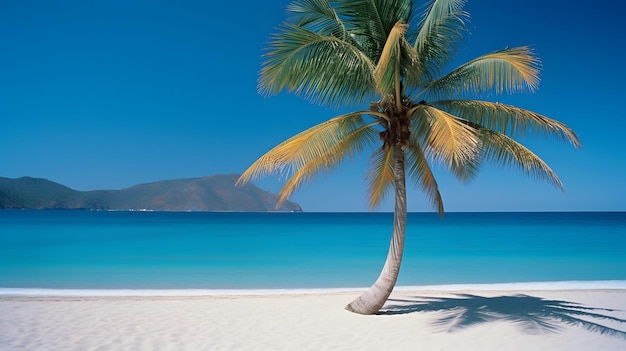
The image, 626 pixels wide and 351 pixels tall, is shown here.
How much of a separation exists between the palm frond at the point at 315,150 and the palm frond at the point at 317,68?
0.41m

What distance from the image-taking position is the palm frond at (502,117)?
673cm

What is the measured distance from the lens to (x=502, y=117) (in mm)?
7027

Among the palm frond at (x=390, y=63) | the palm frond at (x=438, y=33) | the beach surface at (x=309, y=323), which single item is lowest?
the beach surface at (x=309, y=323)

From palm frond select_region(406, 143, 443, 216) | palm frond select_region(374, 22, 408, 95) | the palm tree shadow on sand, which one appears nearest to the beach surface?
the palm tree shadow on sand

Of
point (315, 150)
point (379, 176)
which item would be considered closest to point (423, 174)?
point (379, 176)

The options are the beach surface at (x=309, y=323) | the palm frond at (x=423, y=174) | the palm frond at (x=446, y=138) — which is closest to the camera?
the palm frond at (x=446, y=138)

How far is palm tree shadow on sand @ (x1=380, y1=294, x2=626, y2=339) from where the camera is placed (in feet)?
22.0

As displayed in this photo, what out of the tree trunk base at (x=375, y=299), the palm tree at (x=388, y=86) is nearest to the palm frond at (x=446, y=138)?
the palm tree at (x=388, y=86)

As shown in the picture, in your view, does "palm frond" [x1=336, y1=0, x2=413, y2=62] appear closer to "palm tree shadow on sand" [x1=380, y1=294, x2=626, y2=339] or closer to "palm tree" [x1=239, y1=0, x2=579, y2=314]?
"palm tree" [x1=239, y1=0, x2=579, y2=314]

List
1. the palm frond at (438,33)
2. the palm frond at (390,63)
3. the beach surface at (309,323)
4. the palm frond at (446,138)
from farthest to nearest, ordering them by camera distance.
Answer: the palm frond at (438,33) → the beach surface at (309,323) → the palm frond at (390,63) → the palm frond at (446,138)

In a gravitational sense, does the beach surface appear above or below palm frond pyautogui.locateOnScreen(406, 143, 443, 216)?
below

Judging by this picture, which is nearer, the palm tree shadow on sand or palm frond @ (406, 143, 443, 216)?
the palm tree shadow on sand

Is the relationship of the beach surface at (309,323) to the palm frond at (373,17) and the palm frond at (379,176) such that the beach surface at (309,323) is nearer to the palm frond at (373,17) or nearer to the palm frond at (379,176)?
the palm frond at (379,176)

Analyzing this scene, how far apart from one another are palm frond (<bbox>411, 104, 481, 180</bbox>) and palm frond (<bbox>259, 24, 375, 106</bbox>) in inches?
36.1
